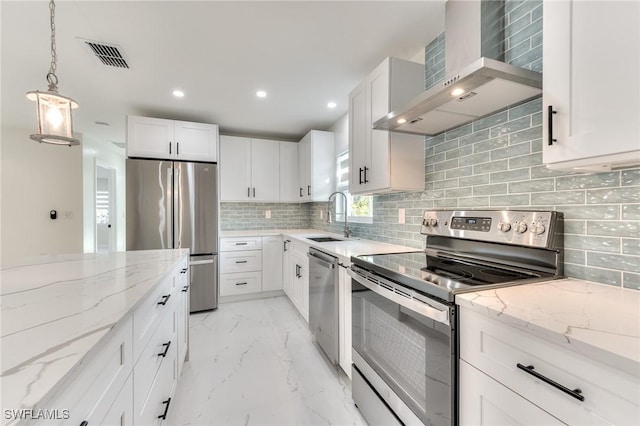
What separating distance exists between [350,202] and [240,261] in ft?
5.26

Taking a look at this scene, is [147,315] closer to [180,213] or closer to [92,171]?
[180,213]

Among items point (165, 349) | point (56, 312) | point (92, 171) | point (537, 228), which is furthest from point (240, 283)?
point (92, 171)

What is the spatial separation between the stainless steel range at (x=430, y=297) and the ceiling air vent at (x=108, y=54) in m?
2.31

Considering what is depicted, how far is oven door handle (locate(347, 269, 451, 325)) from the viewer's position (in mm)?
975

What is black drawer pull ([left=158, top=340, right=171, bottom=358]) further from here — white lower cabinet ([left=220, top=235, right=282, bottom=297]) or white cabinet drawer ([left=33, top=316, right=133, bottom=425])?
white lower cabinet ([left=220, top=235, right=282, bottom=297])

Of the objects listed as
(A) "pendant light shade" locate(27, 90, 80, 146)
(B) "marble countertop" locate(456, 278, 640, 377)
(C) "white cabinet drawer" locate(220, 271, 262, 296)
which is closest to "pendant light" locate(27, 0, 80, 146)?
(A) "pendant light shade" locate(27, 90, 80, 146)

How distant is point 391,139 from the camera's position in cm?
190

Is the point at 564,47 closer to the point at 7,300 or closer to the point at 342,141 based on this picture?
the point at 7,300

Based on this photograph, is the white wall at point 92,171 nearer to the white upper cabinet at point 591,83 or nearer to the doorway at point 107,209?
the doorway at point 107,209

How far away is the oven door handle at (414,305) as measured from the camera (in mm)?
975

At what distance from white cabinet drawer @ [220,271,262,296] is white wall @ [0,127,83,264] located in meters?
2.77

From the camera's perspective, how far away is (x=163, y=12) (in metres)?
1.66

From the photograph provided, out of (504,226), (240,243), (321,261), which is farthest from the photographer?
(240,243)

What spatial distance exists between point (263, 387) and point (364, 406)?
28.2 inches
